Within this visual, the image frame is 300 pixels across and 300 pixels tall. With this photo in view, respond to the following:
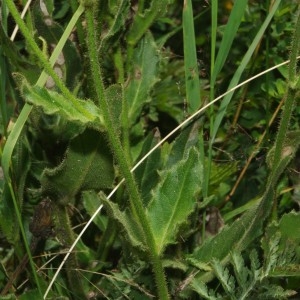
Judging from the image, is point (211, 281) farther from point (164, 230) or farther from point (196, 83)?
point (196, 83)

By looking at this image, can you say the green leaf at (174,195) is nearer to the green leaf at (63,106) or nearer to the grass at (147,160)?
the grass at (147,160)

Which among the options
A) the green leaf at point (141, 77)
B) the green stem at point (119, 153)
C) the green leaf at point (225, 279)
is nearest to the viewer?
the green stem at point (119, 153)

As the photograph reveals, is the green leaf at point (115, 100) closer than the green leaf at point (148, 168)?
Yes

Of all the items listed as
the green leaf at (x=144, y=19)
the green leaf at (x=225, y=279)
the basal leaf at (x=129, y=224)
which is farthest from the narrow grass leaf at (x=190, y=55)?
the green leaf at (x=225, y=279)

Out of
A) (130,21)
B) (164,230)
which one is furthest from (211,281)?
(130,21)

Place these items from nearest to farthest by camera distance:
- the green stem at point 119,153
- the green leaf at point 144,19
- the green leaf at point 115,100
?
the green stem at point 119,153 < the green leaf at point 115,100 < the green leaf at point 144,19

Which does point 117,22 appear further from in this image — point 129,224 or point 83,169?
point 129,224

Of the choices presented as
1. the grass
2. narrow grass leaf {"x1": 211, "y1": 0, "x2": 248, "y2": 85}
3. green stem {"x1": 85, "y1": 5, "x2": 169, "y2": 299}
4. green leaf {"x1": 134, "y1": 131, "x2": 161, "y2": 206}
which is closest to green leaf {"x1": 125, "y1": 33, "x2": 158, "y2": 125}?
the grass
